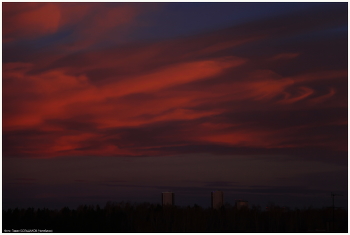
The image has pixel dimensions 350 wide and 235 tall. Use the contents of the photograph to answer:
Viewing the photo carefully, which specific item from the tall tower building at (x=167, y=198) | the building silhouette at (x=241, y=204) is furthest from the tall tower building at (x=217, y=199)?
the tall tower building at (x=167, y=198)

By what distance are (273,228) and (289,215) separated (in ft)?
6.41

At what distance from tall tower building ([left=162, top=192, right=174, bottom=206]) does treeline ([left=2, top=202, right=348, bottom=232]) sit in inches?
149

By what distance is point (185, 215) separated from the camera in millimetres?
36562

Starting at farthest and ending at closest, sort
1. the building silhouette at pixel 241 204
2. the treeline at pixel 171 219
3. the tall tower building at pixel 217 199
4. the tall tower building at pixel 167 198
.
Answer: the tall tower building at pixel 167 198
the tall tower building at pixel 217 199
the building silhouette at pixel 241 204
the treeline at pixel 171 219

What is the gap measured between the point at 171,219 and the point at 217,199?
7132 millimetres

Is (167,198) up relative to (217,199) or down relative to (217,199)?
up

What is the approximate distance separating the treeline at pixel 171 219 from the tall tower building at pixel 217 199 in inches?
106

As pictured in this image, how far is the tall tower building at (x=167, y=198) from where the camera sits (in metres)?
43.5

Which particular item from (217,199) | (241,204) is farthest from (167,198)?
(241,204)

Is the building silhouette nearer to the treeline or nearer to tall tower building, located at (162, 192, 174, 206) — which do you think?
the treeline

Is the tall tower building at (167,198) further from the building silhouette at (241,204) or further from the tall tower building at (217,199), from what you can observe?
the building silhouette at (241,204)

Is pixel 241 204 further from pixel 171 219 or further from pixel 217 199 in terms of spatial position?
pixel 171 219

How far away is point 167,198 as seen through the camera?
4412 centimetres

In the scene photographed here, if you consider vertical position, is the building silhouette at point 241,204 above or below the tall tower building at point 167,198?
below
